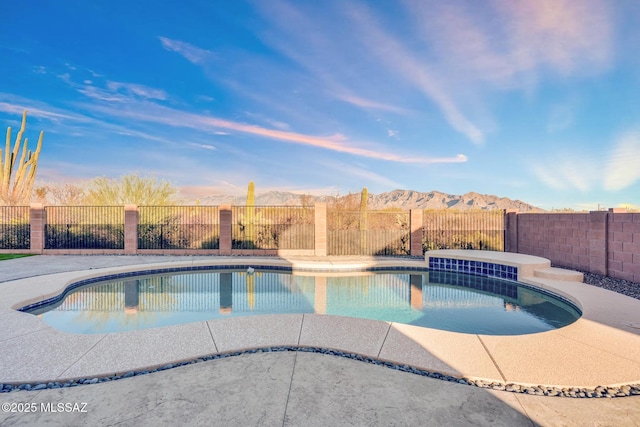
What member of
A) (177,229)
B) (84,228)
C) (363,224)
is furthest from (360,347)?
(84,228)

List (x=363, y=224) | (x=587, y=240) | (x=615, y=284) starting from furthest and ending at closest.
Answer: (x=363, y=224) < (x=587, y=240) < (x=615, y=284)

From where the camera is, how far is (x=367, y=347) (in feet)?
11.7

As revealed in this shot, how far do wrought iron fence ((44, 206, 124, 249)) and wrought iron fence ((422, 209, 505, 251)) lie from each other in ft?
43.7

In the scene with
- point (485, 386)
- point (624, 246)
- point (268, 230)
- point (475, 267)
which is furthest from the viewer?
point (268, 230)

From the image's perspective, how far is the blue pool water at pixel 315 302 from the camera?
510 cm

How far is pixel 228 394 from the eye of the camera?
103 inches

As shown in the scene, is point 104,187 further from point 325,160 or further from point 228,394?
point 228,394

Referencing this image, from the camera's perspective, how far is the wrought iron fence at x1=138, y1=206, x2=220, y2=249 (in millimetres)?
13352

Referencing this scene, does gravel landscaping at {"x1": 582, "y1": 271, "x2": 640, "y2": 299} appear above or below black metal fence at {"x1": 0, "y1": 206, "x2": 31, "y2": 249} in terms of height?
below

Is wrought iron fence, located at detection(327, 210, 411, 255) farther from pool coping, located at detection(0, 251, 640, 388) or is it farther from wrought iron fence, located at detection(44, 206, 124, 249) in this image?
wrought iron fence, located at detection(44, 206, 124, 249)

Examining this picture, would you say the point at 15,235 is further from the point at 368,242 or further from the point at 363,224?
the point at 363,224

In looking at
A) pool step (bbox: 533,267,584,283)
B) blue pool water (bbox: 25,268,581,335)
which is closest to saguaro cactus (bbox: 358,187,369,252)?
blue pool water (bbox: 25,268,581,335)

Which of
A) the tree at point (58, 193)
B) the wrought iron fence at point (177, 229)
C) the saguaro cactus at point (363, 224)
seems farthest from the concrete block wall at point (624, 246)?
the tree at point (58, 193)

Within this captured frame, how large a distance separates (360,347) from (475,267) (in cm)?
714
